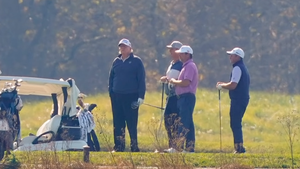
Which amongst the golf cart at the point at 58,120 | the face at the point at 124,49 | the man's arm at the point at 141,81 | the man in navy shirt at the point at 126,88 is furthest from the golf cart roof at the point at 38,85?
the man's arm at the point at 141,81

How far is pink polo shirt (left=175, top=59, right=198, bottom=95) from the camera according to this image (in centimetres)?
1348

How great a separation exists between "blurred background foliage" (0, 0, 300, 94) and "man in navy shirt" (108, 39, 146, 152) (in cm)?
1565

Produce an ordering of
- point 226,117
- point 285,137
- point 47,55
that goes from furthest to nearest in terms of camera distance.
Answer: point 47,55, point 226,117, point 285,137

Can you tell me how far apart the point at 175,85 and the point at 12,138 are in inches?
117

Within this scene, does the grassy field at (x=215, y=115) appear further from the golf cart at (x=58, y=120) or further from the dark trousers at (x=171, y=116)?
the dark trousers at (x=171, y=116)

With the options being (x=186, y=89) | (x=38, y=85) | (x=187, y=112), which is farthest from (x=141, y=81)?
(x=38, y=85)

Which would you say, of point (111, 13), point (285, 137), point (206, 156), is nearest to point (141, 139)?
point (285, 137)

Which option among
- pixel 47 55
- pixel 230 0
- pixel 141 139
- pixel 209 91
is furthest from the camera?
pixel 230 0

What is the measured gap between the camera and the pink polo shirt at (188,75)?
13477 millimetres

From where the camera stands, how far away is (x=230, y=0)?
34.5 metres

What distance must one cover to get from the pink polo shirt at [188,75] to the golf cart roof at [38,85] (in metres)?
2.02

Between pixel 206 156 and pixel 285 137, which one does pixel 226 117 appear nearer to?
pixel 285 137

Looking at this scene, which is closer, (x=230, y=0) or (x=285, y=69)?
(x=285, y=69)

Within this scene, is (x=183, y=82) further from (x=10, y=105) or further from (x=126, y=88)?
(x=10, y=105)
